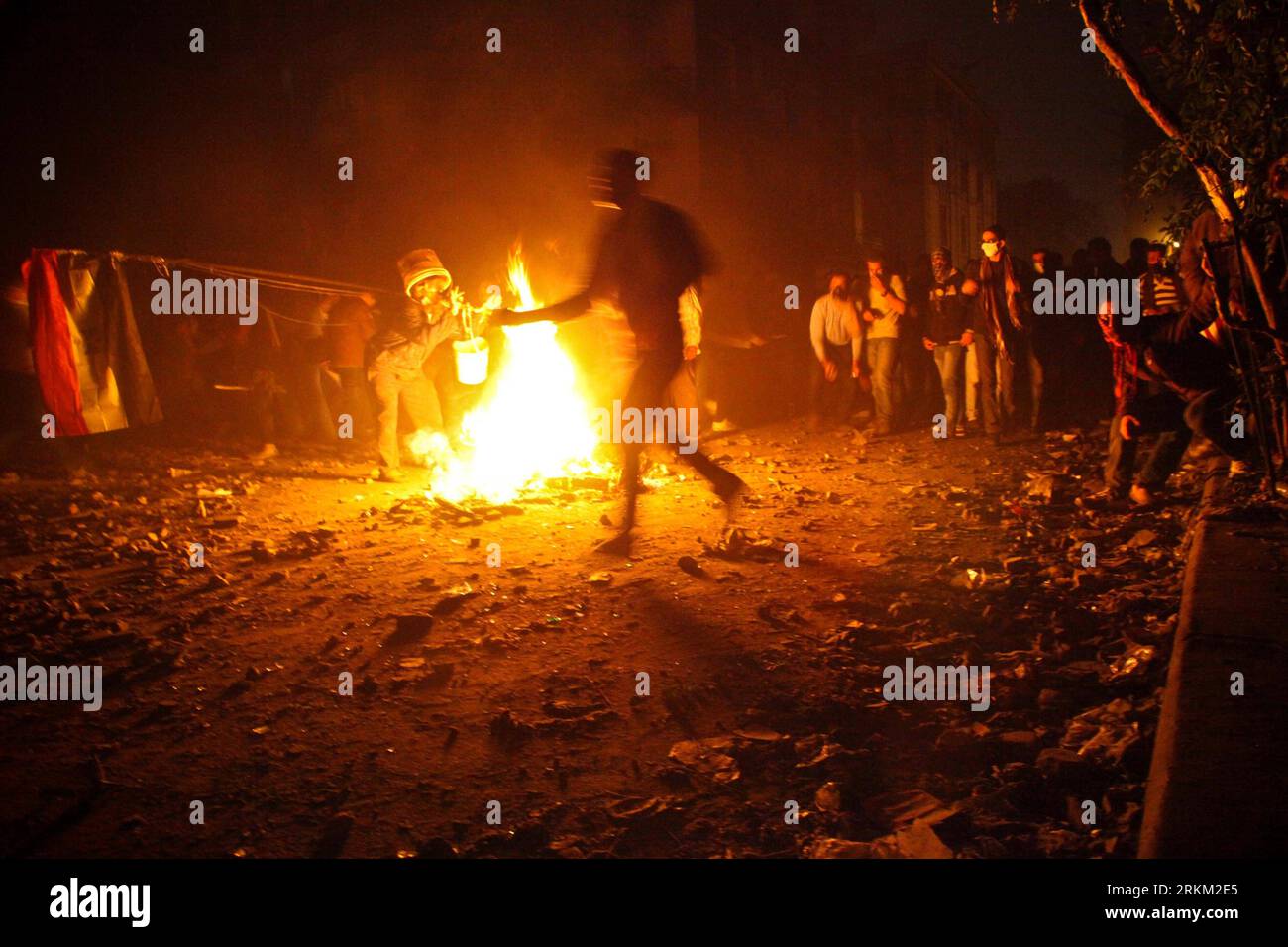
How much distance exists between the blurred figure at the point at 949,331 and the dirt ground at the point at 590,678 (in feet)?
11.1

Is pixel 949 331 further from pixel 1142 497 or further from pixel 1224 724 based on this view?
pixel 1224 724

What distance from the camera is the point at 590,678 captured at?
4012 millimetres

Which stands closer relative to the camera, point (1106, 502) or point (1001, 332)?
point (1106, 502)

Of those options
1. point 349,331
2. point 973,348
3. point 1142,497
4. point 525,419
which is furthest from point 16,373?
point 1142,497

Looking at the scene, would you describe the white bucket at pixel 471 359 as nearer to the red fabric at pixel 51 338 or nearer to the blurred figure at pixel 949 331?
the red fabric at pixel 51 338

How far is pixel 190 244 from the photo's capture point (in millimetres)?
13797

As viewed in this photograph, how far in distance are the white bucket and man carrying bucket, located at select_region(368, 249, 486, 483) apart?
205 mm

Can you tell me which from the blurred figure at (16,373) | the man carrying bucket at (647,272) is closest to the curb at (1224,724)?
the man carrying bucket at (647,272)

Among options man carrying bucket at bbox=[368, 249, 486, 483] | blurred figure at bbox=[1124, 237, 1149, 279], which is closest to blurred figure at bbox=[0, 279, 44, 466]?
man carrying bucket at bbox=[368, 249, 486, 483]

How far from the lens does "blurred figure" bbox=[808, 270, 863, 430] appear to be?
10.8 meters

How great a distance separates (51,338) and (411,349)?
3660 mm

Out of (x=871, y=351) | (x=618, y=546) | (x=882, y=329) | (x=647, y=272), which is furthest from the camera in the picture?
(x=871, y=351)
